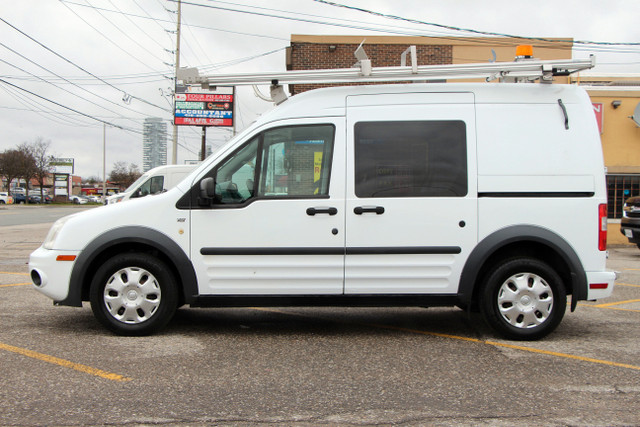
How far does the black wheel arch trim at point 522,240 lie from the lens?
4953mm

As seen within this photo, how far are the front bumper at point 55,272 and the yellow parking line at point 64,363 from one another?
0.57 metres

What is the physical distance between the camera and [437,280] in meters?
5.04

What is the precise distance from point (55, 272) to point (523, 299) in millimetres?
4245

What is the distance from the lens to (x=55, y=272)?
16.5 ft

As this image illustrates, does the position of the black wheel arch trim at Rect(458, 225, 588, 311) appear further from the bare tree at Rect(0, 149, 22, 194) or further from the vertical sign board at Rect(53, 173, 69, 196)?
the vertical sign board at Rect(53, 173, 69, 196)

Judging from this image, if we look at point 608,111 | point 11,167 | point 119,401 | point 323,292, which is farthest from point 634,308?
point 11,167

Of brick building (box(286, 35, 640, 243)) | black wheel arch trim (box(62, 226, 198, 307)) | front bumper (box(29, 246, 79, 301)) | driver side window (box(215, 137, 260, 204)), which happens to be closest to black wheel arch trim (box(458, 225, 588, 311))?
driver side window (box(215, 137, 260, 204))

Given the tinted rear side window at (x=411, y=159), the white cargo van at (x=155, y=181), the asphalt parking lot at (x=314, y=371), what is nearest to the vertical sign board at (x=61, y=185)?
the white cargo van at (x=155, y=181)

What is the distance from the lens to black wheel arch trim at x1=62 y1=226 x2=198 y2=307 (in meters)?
4.95

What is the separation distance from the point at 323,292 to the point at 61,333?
252 cm

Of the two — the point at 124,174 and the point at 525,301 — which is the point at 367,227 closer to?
the point at 525,301

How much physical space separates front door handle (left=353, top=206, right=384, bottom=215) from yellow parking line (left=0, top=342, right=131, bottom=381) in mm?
2313

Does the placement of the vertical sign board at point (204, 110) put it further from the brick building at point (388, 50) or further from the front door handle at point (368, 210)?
the front door handle at point (368, 210)

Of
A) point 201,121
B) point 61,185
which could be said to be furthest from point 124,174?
point 201,121
